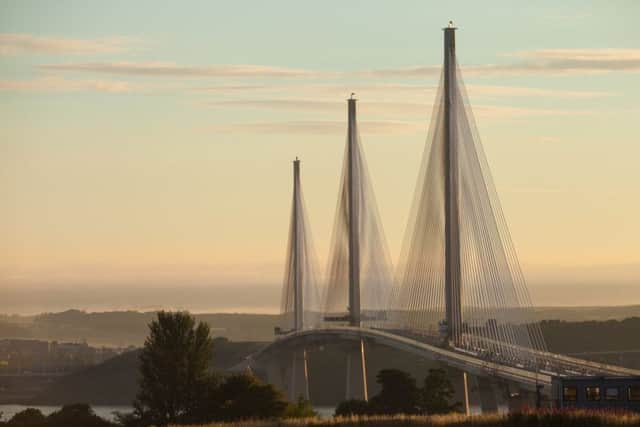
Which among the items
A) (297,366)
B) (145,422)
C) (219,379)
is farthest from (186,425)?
(297,366)

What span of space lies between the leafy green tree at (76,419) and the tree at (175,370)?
2.15 metres

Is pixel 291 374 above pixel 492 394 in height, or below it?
above

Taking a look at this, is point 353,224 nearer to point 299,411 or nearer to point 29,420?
point 29,420

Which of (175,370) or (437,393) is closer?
(175,370)

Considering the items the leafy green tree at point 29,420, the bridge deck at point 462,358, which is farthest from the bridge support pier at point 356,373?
the leafy green tree at point 29,420

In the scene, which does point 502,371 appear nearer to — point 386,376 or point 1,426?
point 386,376

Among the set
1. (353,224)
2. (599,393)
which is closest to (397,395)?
(599,393)

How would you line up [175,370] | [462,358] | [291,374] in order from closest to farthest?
[175,370] < [462,358] < [291,374]

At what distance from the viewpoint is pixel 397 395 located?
101 meters

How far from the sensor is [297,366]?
524 ft

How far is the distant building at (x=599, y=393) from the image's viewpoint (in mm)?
87188

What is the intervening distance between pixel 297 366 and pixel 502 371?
57869 millimetres

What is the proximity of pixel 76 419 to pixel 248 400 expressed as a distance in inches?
367

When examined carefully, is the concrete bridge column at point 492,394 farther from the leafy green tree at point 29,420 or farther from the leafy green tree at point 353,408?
the leafy green tree at point 29,420
